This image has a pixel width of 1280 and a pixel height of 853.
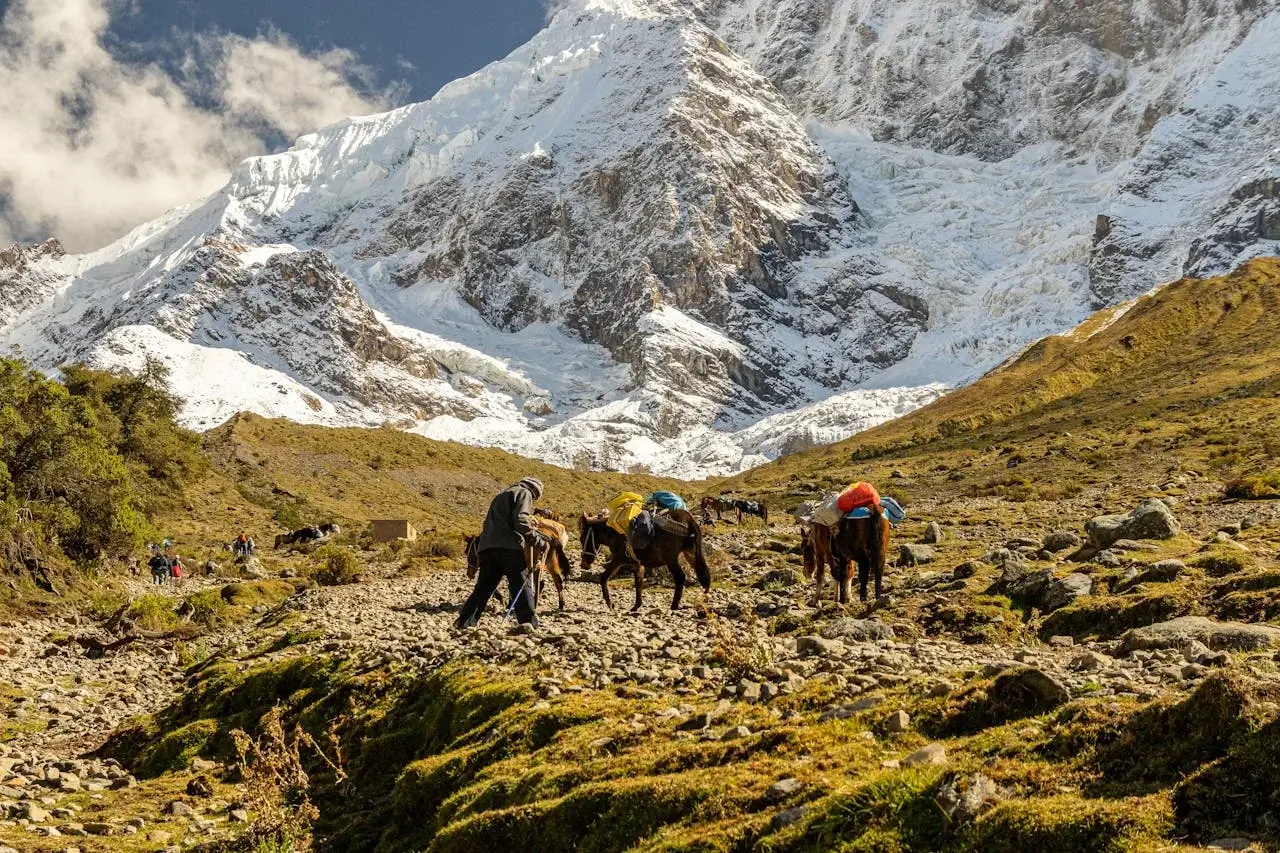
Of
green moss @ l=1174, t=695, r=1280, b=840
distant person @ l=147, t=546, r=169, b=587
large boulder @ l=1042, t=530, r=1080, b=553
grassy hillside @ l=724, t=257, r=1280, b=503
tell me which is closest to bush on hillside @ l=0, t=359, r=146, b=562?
distant person @ l=147, t=546, r=169, b=587

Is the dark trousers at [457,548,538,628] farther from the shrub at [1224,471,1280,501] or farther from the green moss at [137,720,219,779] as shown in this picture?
the shrub at [1224,471,1280,501]

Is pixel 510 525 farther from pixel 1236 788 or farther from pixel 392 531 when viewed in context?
pixel 392 531

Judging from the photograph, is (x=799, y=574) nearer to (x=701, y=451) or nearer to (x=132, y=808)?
(x=132, y=808)

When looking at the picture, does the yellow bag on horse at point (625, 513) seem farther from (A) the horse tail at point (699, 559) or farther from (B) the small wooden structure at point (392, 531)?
(B) the small wooden structure at point (392, 531)

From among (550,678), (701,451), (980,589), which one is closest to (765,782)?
(550,678)

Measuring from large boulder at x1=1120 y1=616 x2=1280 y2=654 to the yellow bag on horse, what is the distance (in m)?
8.81

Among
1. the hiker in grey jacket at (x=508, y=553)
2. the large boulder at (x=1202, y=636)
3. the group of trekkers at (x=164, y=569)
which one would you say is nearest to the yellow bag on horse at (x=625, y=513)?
the hiker in grey jacket at (x=508, y=553)

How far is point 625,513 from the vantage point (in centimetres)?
1684

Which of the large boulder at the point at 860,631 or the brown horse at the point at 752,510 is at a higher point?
the brown horse at the point at 752,510

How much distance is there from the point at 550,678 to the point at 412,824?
2.20 metres

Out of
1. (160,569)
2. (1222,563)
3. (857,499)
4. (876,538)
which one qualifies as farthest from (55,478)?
(1222,563)

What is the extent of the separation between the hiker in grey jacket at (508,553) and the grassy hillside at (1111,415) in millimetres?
23423

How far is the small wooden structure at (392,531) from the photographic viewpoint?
163ft

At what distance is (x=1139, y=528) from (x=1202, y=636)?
383 inches
